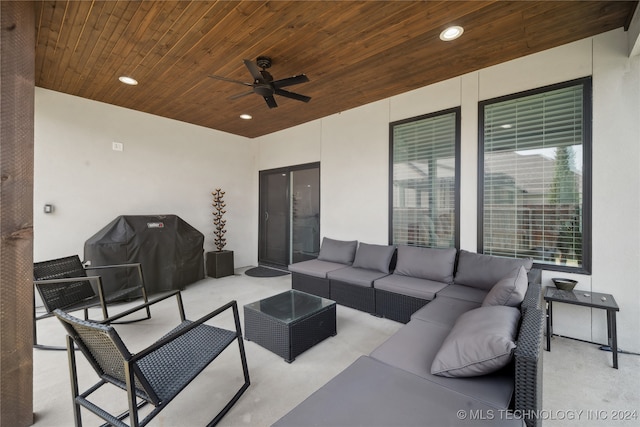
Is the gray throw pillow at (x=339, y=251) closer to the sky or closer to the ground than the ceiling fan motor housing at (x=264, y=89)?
closer to the ground

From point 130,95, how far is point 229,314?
346 centimetres

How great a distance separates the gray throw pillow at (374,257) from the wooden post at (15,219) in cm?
323

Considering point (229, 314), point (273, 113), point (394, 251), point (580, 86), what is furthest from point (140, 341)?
point (580, 86)

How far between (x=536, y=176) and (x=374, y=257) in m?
2.07

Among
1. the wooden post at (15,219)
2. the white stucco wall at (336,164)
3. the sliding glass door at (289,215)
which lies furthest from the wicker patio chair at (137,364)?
the sliding glass door at (289,215)

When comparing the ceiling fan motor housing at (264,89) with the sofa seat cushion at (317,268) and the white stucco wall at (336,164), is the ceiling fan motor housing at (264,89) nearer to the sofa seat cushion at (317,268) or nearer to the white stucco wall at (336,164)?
the white stucco wall at (336,164)

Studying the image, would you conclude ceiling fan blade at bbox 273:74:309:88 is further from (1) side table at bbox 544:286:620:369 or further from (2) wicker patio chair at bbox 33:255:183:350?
(1) side table at bbox 544:286:620:369

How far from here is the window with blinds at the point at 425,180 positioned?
3.50 meters

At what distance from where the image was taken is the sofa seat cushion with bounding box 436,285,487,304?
255cm

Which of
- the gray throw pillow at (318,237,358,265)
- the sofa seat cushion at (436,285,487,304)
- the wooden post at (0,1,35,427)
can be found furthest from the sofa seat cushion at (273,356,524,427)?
the gray throw pillow at (318,237,358,265)

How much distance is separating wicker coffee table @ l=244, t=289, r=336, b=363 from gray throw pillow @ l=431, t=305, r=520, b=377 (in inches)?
49.4

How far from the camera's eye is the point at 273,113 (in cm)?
462

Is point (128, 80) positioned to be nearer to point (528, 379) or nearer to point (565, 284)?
point (528, 379)

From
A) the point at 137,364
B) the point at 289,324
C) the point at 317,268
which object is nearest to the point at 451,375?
the point at 289,324
